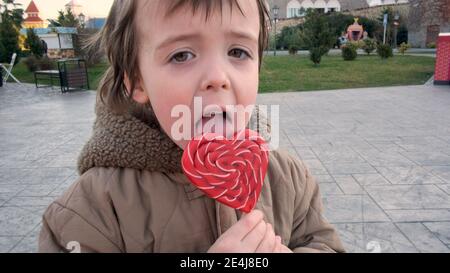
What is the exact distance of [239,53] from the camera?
983mm

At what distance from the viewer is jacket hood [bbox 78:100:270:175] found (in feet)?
3.66

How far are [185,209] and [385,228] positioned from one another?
235 centimetres

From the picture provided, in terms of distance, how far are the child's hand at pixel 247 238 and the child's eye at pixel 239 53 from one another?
0.38m

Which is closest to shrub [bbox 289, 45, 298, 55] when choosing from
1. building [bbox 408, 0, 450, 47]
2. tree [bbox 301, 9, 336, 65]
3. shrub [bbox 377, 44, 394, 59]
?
tree [bbox 301, 9, 336, 65]

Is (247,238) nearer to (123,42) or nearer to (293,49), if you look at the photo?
(123,42)

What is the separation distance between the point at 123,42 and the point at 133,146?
0.29 m

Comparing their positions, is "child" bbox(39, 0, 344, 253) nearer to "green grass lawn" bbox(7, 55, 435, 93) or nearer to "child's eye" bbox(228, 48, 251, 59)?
"child's eye" bbox(228, 48, 251, 59)

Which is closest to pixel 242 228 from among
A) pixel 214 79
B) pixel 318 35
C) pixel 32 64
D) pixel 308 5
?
pixel 214 79

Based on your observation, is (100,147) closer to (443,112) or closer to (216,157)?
(216,157)

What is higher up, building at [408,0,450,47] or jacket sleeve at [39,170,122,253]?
building at [408,0,450,47]

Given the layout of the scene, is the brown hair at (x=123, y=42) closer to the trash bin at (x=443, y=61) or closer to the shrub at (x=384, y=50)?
the trash bin at (x=443, y=61)

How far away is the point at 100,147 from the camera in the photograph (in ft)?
3.69
